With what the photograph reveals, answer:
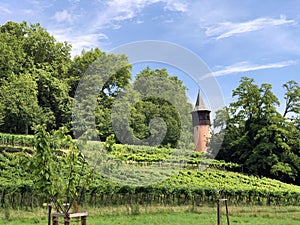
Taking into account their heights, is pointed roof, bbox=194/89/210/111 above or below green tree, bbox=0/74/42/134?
below

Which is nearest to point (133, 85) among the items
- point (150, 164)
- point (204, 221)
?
point (204, 221)

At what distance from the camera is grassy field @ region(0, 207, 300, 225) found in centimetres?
1587

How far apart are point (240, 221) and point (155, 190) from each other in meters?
7.47

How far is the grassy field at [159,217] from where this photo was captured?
15.9 meters

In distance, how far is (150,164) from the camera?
86.2 feet

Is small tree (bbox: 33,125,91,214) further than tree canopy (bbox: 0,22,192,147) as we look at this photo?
No

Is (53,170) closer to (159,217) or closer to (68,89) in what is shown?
(159,217)

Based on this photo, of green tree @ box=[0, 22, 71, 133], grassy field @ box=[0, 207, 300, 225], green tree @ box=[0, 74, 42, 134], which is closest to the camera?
grassy field @ box=[0, 207, 300, 225]

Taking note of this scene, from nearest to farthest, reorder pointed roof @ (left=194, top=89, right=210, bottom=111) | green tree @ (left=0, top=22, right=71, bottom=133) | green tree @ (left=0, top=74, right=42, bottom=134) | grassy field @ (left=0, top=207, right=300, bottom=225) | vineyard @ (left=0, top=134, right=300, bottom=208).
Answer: pointed roof @ (left=194, top=89, right=210, bottom=111) < grassy field @ (left=0, top=207, right=300, bottom=225) < vineyard @ (left=0, top=134, right=300, bottom=208) < green tree @ (left=0, top=74, right=42, bottom=134) < green tree @ (left=0, top=22, right=71, bottom=133)

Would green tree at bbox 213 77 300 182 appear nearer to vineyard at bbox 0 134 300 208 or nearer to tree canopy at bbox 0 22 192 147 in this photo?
vineyard at bbox 0 134 300 208

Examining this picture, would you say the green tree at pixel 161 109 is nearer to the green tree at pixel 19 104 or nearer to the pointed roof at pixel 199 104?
the pointed roof at pixel 199 104

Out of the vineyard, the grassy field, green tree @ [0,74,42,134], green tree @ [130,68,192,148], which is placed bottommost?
the grassy field

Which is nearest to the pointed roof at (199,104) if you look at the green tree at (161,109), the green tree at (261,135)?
the green tree at (161,109)

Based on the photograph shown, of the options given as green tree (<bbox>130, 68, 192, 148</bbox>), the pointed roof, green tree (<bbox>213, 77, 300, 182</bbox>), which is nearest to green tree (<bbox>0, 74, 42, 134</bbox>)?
green tree (<bbox>213, 77, 300, 182</bbox>)
